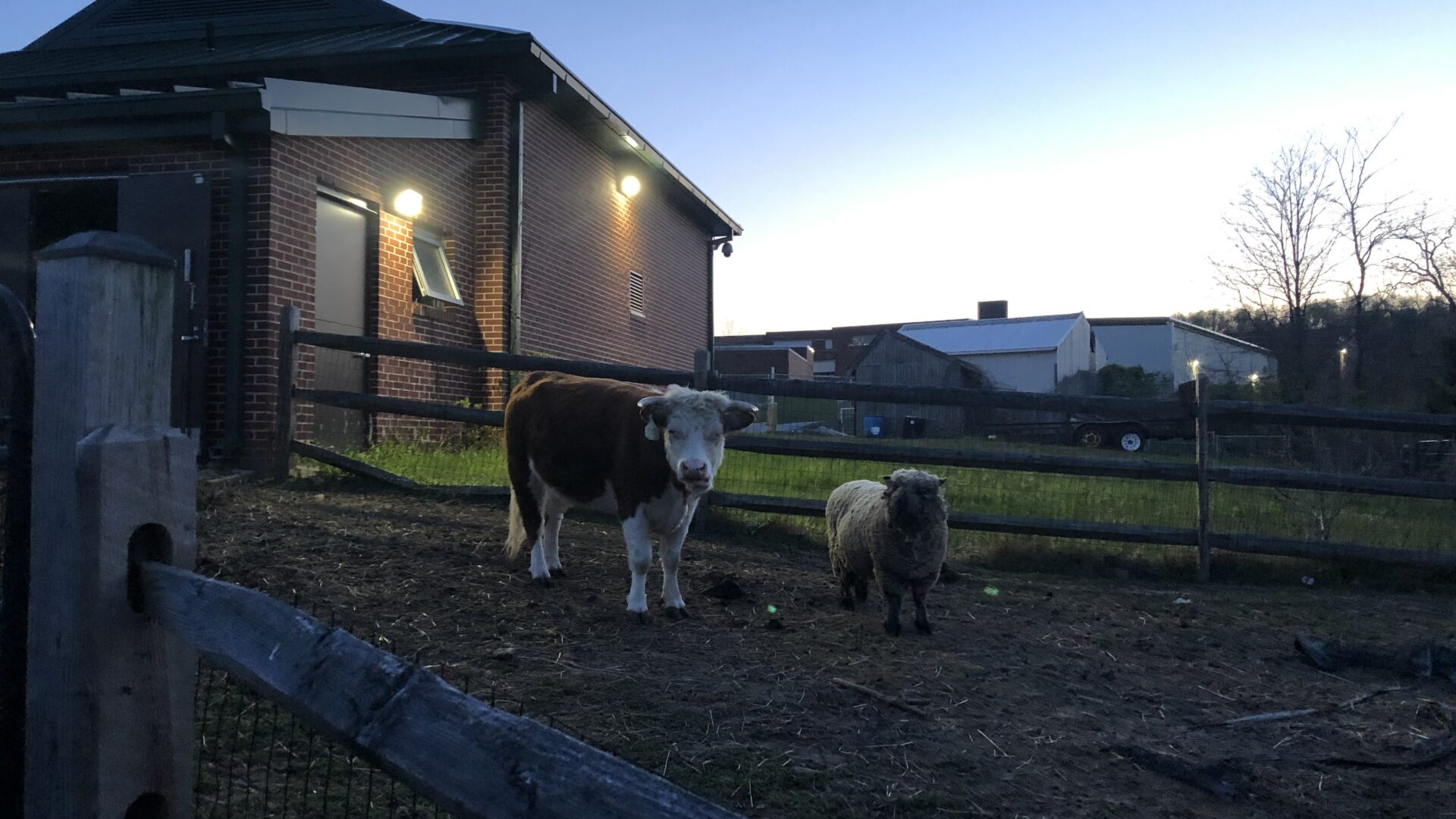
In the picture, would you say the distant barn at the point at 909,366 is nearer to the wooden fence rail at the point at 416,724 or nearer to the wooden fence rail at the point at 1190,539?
the wooden fence rail at the point at 1190,539

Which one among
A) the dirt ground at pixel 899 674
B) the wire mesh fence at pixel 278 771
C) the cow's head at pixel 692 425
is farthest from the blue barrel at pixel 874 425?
the wire mesh fence at pixel 278 771

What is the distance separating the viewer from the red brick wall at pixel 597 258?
42.4 feet

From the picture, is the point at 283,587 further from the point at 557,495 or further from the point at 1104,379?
the point at 1104,379

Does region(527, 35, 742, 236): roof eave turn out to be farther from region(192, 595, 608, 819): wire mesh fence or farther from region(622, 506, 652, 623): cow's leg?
region(192, 595, 608, 819): wire mesh fence

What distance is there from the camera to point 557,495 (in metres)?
5.96

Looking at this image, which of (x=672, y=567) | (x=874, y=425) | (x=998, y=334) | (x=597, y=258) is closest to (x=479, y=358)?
(x=672, y=567)

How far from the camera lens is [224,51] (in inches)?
464

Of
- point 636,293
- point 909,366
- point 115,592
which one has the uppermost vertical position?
point 909,366

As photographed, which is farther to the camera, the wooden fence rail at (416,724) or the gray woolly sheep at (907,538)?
the gray woolly sheep at (907,538)

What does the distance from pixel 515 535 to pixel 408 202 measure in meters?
5.90

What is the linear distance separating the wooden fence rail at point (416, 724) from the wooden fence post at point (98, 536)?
18 cm

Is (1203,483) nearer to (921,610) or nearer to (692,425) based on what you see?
(921,610)

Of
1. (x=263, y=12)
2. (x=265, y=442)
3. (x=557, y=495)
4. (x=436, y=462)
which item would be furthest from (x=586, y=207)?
(x=557, y=495)

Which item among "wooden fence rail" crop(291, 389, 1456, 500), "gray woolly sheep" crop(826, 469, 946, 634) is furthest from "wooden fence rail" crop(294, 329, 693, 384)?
"gray woolly sheep" crop(826, 469, 946, 634)
